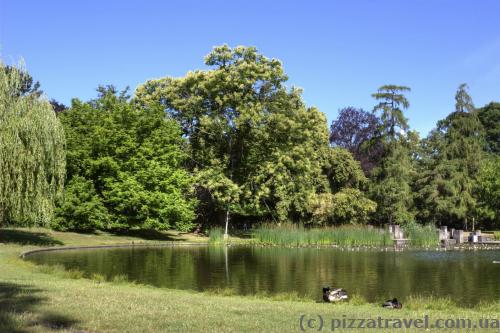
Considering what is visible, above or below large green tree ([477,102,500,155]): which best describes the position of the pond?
below

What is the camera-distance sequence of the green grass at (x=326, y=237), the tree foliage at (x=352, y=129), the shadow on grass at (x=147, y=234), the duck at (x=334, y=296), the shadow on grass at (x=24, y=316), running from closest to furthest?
the shadow on grass at (x=24, y=316) → the duck at (x=334, y=296) → the green grass at (x=326, y=237) → the shadow on grass at (x=147, y=234) → the tree foliage at (x=352, y=129)

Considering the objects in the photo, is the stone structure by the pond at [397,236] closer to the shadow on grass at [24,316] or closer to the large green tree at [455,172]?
the large green tree at [455,172]

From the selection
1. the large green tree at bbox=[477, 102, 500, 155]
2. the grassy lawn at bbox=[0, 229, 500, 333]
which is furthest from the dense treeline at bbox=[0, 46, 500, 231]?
the large green tree at bbox=[477, 102, 500, 155]

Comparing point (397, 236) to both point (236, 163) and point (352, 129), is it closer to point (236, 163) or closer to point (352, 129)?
point (236, 163)

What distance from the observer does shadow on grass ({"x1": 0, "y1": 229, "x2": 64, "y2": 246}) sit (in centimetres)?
2897

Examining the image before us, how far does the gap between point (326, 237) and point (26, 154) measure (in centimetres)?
2181

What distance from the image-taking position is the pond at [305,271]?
1734 centimetres

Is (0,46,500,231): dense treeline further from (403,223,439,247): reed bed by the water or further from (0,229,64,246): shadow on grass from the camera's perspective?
(403,223,439,247): reed bed by the water

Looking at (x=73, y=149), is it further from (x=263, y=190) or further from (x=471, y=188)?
(x=471, y=188)

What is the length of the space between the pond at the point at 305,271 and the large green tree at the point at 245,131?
44.2ft

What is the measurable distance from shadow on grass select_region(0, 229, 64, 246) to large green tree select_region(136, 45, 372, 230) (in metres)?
13.8

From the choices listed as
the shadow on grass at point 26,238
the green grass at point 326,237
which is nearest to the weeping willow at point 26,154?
the shadow on grass at point 26,238

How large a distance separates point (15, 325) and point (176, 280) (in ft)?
36.3

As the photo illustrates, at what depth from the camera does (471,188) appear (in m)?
53.7
